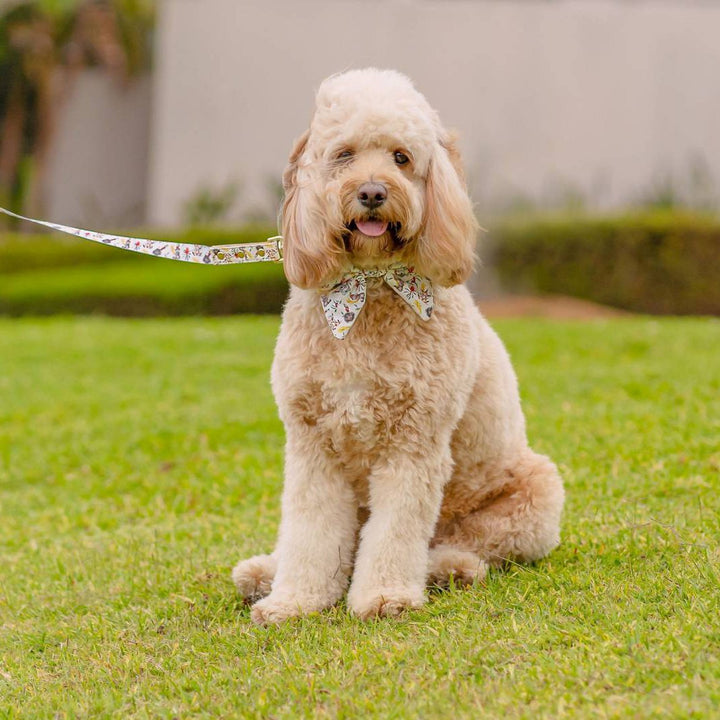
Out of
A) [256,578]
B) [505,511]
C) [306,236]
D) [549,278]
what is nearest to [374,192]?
[306,236]

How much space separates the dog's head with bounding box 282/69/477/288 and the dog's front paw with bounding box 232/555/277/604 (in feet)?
3.87

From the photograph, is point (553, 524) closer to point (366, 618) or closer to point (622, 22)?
point (366, 618)

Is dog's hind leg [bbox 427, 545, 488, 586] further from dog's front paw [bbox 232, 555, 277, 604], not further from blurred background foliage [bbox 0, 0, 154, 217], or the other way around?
blurred background foliage [bbox 0, 0, 154, 217]

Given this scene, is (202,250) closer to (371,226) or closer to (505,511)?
(371,226)

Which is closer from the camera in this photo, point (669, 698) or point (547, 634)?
point (669, 698)

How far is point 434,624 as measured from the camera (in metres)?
3.62

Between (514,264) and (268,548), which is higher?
(514,264)

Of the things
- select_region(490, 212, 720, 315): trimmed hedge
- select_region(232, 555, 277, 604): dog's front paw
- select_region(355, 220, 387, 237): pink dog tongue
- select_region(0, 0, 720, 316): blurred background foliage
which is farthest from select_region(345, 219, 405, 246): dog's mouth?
select_region(490, 212, 720, 315): trimmed hedge

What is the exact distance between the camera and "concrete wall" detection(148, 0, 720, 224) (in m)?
16.4

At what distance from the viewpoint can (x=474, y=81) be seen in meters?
16.5

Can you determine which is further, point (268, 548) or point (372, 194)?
point (268, 548)

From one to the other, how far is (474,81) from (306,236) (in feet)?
44.5

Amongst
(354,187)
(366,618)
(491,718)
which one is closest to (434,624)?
(366,618)

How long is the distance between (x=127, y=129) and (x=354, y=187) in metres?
15.4
